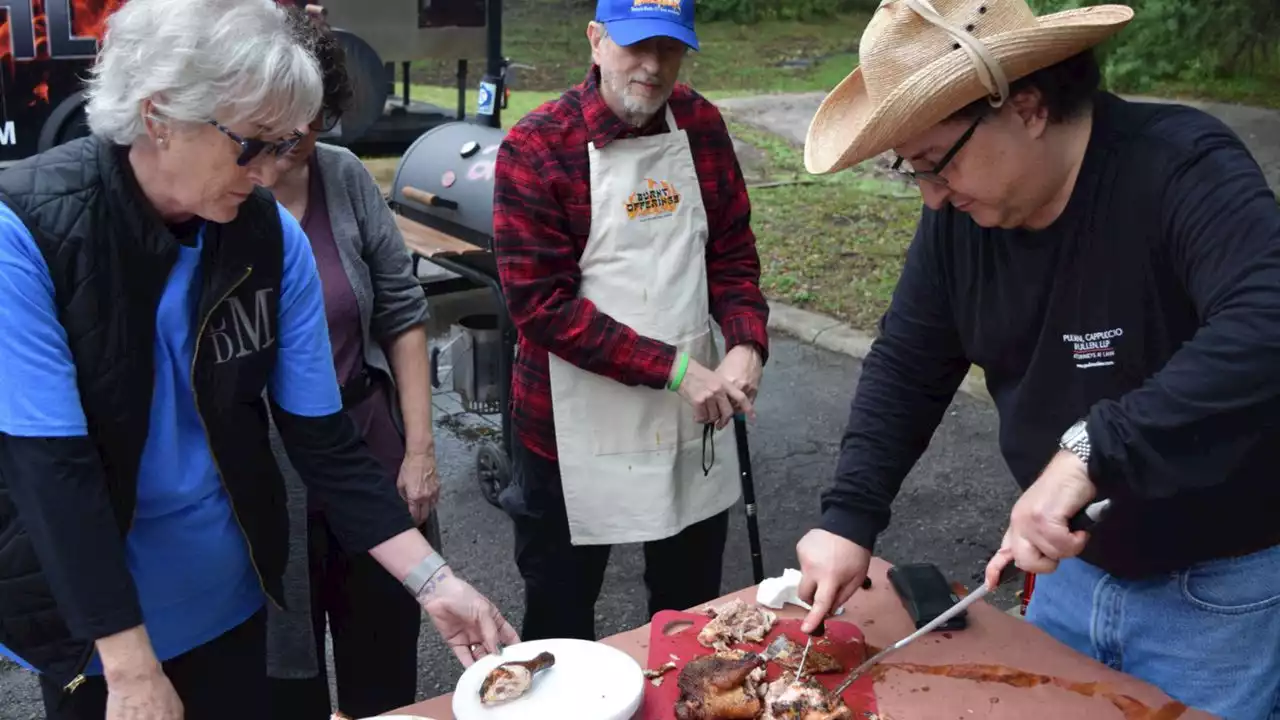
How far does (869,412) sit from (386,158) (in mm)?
7014

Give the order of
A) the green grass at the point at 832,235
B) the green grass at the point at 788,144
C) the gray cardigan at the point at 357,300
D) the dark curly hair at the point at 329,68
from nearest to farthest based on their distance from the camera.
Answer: the dark curly hair at the point at 329,68 → the gray cardigan at the point at 357,300 → the green grass at the point at 832,235 → the green grass at the point at 788,144

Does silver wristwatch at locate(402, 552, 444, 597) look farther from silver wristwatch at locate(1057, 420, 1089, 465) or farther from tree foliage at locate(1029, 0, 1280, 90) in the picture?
tree foliage at locate(1029, 0, 1280, 90)

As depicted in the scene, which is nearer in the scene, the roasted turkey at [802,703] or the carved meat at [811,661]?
the roasted turkey at [802,703]

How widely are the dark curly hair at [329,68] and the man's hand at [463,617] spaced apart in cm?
99

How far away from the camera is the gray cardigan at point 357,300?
2.46 meters

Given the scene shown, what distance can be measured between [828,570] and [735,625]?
0.64ft

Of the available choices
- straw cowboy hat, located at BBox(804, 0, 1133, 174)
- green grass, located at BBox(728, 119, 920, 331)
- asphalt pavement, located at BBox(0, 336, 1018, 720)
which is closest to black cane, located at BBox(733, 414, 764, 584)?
asphalt pavement, located at BBox(0, 336, 1018, 720)

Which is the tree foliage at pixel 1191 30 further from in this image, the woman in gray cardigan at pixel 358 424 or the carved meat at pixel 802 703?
the carved meat at pixel 802 703

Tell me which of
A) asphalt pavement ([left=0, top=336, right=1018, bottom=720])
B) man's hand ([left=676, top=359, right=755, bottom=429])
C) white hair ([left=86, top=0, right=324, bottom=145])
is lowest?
asphalt pavement ([left=0, top=336, right=1018, bottom=720])

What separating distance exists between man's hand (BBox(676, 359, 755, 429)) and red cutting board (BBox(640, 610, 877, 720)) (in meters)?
0.76

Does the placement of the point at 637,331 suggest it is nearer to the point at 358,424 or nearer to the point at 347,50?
the point at 358,424

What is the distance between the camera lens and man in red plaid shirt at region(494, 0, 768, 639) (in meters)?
2.76

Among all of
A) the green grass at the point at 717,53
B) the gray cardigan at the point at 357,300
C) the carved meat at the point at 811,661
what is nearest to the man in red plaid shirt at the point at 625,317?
the gray cardigan at the point at 357,300

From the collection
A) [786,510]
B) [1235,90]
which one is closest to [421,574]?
[786,510]
